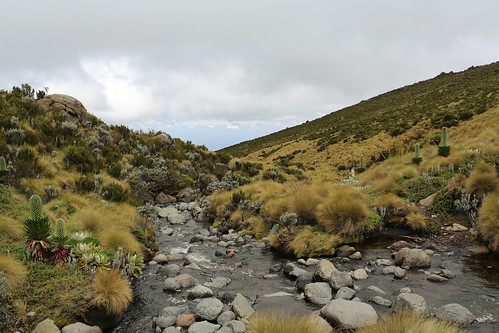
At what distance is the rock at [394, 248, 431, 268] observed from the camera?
8.91 metres

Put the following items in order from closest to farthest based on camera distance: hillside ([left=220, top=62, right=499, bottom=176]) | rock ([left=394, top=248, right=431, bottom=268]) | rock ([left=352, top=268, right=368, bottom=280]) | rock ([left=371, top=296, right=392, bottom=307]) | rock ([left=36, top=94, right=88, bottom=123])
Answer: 1. rock ([left=371, top=296, right=392, bottom=307])
2. rock ([left=352, top=268, right=368, bottom=280])
3. rock ([left=394, top=248, right=431, bottom=268])
4. rock ([left=36, top=94, right=88, bottom=123])
5. hillside ([left=220, top=62, right=499, bottom=176])

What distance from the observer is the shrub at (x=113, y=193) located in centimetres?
1474

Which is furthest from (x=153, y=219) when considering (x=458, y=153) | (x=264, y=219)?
(x=458, y=153)

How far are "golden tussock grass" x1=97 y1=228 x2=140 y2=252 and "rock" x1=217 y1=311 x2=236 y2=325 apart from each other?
4.05 m

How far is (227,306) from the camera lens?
726 centimetres

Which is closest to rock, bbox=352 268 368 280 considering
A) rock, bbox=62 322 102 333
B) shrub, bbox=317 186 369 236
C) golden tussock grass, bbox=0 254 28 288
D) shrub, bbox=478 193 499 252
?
shrub, bbox=317 186 369 236

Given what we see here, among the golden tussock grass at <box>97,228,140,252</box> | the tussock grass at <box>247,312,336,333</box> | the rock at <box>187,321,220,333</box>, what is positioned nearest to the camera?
the tussock grass at <box>247,312,336,333</box>

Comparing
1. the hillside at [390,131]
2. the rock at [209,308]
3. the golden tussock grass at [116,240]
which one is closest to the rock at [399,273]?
the rock at [209,308]

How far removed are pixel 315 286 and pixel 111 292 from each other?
4281 millimetres

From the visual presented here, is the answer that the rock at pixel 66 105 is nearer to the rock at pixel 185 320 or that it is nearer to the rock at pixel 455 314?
the rock at pixel 185 320

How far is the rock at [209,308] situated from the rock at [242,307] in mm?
284

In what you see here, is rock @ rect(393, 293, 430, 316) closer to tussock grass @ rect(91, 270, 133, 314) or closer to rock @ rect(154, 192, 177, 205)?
tussock grass @ rect(91, 270, 133, 314)

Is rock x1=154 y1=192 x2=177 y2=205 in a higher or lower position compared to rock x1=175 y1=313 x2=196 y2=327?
higher

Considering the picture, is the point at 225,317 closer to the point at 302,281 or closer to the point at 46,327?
the point at 302,281
